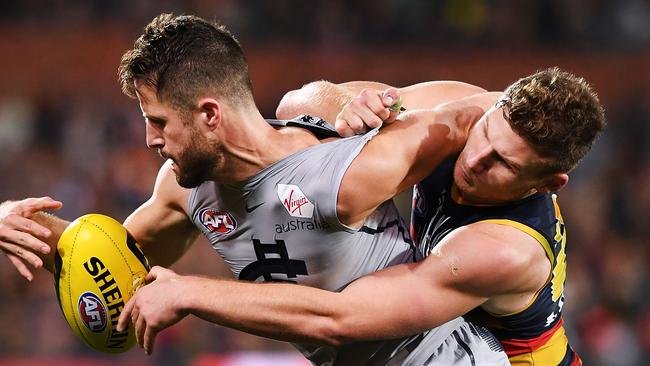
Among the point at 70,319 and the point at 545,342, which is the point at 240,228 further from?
the point at 545,342

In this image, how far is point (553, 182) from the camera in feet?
9.54

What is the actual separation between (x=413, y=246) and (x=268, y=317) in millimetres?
646

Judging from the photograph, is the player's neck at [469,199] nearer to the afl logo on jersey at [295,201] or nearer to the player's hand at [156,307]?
the afl logo on jersey at [295,201]

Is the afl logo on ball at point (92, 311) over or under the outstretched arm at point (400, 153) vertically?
under

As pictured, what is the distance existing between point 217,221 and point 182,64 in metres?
0.52

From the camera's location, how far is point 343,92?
3248 millimetres

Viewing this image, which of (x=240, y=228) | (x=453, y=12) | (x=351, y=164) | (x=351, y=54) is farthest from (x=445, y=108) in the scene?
(x=453, y=12)

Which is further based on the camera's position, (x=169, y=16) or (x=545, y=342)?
(x=545, y=342)

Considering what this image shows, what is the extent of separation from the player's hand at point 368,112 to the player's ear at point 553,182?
1.64 feet

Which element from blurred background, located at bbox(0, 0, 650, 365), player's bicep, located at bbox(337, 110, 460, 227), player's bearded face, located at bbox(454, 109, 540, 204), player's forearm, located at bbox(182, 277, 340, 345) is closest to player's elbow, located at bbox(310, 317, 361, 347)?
player's forearm, located at bbox(182, 277, 340, 345)

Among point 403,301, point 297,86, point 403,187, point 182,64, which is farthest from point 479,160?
point 297,86

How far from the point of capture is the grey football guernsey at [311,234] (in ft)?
8.95

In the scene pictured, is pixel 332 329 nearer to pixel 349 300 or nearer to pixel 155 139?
pixel 349 300

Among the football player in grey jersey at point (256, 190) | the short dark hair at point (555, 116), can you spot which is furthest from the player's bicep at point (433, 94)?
the short dark hair at point (555, 116)
